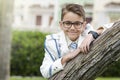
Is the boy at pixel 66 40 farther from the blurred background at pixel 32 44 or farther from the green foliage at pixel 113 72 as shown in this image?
the green foliage at pixel 113 72

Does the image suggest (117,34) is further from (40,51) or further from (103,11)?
(103,11)

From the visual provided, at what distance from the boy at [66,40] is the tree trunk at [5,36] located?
27.4 ft

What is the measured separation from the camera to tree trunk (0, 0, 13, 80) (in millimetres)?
11812

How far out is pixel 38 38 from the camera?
15.7 metres

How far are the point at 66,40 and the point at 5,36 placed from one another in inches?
341

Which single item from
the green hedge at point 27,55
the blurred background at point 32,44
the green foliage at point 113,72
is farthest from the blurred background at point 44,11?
the green hedge at point 27,55

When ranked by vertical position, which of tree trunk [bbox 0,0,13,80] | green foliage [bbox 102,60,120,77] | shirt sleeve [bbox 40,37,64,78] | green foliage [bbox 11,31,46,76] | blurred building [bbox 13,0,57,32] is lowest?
blurred building [bbox 13,0,57,32]

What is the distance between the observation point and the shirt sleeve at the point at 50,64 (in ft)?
10.9

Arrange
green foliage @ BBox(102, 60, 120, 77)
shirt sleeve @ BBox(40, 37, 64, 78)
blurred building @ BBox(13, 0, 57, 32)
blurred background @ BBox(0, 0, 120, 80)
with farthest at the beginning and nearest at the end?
blurred building @ BBox(13, 0, 57, 32) < green foliage @ BBox(102, 60, 120, 77) < blurred background @ BBox(0, 0, 120, 80) < shirt sleeve @ BBox(40, 37, 64, 78)

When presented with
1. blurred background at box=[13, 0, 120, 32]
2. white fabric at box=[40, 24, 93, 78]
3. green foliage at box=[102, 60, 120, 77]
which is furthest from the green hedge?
white fabric at box=[40, 24, 93, 78]

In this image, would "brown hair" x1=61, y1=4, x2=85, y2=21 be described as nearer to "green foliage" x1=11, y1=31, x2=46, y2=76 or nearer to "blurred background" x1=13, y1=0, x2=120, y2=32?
"green foliage" x1=11, y1=31, x2=46, y2=76

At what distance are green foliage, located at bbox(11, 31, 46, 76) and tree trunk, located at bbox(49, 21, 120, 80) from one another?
38.7 feet

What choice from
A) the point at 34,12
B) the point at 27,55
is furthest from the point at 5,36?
the point at 34,12

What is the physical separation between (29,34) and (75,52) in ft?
41.5
